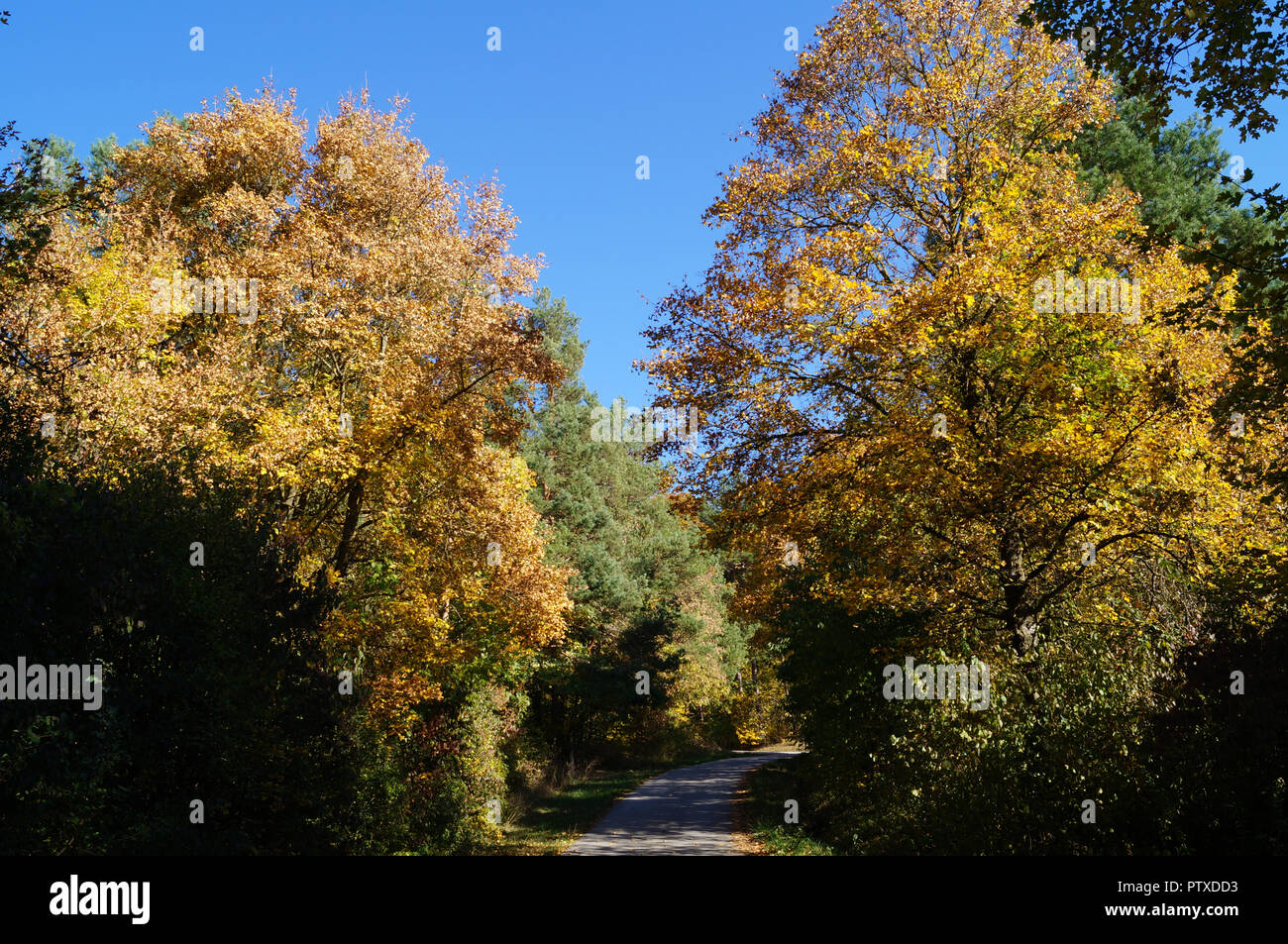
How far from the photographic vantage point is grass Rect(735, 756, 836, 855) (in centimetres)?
1526

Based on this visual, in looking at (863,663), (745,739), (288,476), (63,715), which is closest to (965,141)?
(863,663)

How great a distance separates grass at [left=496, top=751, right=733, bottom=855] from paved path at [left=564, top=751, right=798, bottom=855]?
0.48m

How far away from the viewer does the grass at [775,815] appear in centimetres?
1526

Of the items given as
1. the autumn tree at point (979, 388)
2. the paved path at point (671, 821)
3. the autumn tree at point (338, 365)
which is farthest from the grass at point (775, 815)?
the autumn tree at point (338, 365)

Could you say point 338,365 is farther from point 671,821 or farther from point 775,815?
point 775,815

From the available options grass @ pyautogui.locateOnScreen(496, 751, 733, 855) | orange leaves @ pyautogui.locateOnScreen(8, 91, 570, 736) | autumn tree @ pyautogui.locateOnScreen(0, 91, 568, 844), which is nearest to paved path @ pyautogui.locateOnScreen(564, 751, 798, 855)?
grass @ pyautogui.locateOnScreen(496, 751, 733, 855)

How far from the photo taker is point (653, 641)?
127 feet

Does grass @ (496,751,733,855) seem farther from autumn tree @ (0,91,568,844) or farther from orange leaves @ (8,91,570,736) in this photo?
orange leaves @ (8,91,570,736)

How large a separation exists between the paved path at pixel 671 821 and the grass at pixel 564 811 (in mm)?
481

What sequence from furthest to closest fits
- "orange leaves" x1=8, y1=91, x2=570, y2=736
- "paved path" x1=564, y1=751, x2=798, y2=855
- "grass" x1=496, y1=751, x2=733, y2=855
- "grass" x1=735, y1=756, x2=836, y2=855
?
"grass" x1=496, y1=751, x2=733, y2=855, "orange leaves" x1=8, y1=91, x2=570, y2=736, "grass" x1=735, y1=756, x2=836, y2=855, "paved path" x1=564, y1=751, x2=798, y2=855

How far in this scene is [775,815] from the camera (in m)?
20.0

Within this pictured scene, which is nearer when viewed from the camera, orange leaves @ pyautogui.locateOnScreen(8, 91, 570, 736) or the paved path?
the paved path

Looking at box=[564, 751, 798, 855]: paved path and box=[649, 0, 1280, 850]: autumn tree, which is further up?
box=[649, 0, 1280, 850]: autumn tree
